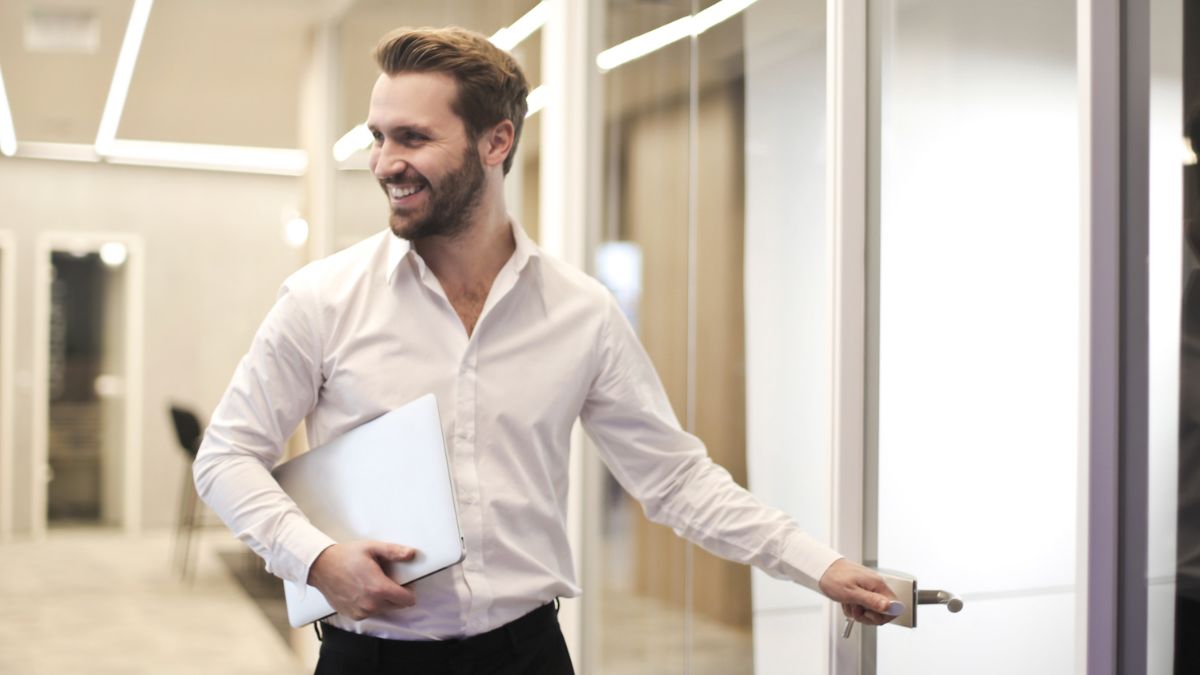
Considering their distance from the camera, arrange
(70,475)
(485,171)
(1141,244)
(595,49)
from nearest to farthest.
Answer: (1141,244), (485,171), (595,49), (70,475)

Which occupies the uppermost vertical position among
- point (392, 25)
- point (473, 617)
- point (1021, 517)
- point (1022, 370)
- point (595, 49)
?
point (392, 25)

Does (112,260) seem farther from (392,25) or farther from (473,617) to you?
(473,617)

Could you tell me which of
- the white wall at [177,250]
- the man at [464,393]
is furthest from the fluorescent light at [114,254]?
the man at [464,393]

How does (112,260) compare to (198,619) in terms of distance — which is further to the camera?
(112,260)

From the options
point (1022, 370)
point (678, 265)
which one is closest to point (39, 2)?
point (678, 265)

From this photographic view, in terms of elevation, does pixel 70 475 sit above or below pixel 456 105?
below

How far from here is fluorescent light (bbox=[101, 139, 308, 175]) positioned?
10031 millimetres

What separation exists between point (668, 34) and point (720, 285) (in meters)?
0.72

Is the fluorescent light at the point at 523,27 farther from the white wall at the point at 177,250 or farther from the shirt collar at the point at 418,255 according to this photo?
the white wall at the point at 177,250

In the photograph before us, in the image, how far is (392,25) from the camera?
4.87 metres

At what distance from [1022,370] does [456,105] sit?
883 mm

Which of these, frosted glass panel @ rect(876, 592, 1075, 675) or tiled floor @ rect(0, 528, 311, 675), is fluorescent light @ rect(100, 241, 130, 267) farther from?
frosted glass panel @ rect(876, 592, 1075, 675)

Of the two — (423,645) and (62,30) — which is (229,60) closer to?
(62,30)

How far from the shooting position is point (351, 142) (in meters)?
5.21
